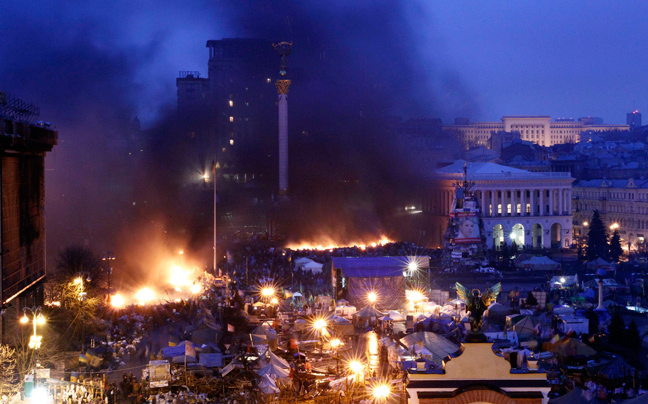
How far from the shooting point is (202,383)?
13930 millimetres

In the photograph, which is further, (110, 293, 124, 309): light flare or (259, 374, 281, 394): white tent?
(110, 293, 124, 309): light flare

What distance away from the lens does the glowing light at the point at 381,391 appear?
1266cm

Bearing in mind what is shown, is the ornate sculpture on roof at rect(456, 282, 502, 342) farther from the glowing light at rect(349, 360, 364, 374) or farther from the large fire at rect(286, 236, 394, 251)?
the large fire at rect(286, 236, 394, 251)

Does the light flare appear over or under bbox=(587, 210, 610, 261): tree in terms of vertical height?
under

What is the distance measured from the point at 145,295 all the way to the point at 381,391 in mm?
13769

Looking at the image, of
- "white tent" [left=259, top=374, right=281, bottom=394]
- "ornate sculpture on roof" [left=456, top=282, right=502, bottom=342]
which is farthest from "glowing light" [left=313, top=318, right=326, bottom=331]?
"ornate sculpture on roof" [left=456, top=282, right=502, bottom=342]

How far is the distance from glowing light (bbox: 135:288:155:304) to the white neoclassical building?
28.4 meters

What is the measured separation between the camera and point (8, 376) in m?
13.6

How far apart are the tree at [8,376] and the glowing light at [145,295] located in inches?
370

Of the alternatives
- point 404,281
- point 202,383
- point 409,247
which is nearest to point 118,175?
point 409,247

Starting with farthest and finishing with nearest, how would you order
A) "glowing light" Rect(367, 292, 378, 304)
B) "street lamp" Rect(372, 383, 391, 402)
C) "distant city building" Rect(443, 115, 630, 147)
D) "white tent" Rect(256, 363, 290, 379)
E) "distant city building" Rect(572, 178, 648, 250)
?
"distant city building" Rect(443, 115, 630, 147) < "distant city building" Rect(572, 178, 648, 250) < "glowing light" Rect(367, 292, 378, 304) < "white tent" Rect(256, 363, 290, 379) < "street lamp" Rect(372, 383, 391, 402)

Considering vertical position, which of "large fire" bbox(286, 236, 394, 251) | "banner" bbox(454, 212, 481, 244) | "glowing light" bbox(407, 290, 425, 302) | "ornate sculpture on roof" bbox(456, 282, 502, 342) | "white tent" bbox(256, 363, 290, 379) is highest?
"banner" bbox(454, 212, 481, 244)

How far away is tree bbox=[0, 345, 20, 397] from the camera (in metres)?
12.7

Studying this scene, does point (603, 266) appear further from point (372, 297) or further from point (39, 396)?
point (39, 396)
